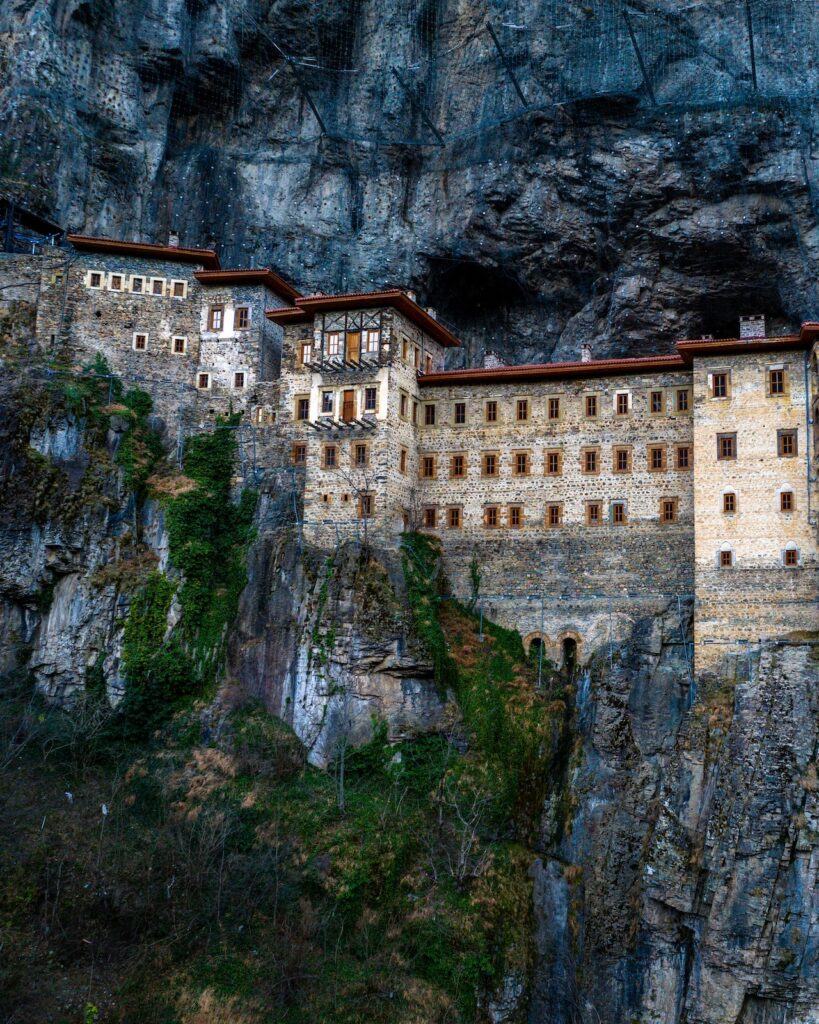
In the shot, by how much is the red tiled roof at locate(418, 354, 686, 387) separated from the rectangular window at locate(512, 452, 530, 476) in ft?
11.7

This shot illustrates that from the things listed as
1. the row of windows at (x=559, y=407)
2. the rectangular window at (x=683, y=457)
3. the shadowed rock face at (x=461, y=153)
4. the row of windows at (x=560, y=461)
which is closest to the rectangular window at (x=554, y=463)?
the row of windows at (x=560, y=461)

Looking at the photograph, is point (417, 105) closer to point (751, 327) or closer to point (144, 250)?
point (144, 250)

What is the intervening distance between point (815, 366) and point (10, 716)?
35.6 meters

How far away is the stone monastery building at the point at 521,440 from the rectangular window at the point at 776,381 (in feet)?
0.29

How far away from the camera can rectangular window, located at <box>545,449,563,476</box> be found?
51.9 metres

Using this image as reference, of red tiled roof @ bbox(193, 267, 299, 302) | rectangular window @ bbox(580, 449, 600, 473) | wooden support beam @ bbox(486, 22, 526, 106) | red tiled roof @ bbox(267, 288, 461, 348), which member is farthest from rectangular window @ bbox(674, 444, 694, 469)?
red tiled roof @ bbox(193, 267, 299, 302)

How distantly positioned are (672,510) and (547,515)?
548 cm

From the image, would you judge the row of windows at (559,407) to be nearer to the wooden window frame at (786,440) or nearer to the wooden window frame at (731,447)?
the wooden window frame at (731,447)

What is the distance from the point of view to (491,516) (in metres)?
52.6

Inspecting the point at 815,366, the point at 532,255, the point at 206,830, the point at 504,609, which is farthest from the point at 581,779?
the point at 532,255

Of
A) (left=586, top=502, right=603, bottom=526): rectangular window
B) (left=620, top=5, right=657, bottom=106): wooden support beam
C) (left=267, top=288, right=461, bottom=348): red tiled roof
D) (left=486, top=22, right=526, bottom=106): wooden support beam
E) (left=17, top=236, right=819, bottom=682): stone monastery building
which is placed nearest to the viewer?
(left=17, top=236, right=819, bottom=682): stone monastery building

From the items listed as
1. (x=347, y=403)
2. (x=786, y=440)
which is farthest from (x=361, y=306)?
(x=786, y=440)

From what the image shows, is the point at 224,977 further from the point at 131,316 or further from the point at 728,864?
the point at 131,316

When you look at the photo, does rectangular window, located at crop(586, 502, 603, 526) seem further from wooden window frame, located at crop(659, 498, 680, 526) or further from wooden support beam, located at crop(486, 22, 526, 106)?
wooden support beam, located at crop(486, 22, 526, 106)
